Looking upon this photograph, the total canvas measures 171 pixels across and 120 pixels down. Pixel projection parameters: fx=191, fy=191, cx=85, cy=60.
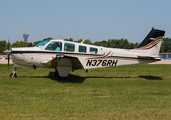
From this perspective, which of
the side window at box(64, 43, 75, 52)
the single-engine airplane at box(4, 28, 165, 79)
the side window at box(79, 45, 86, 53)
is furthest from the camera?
the side window at box(79, 45, 86, 53)

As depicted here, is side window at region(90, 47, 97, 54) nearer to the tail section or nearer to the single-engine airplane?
the single-engine airplane

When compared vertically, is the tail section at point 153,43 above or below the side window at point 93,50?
above

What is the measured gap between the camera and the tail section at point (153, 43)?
12188mm

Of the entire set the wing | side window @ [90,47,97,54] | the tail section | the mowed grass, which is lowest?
the mowed grass

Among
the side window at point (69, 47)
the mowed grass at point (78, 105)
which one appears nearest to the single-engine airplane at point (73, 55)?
the side window at point (69, 47)

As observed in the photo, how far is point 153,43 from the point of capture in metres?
12.3

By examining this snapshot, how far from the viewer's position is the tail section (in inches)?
480

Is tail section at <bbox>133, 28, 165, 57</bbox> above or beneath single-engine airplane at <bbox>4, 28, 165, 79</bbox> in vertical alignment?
above

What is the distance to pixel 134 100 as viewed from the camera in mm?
6871

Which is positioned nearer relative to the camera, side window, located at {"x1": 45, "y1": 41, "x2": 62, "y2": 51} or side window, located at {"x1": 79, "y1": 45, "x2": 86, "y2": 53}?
side window, located at {"x1": 45, "y1": 41, "x2": 62, "y2": 51}

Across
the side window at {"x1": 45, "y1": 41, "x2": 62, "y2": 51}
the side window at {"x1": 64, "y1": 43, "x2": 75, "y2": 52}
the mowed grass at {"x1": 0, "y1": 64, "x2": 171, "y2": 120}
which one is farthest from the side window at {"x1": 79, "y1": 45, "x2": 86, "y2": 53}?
the mowed grass at {"x1": 0, "y1": 64, "x2": 171, "y2": 120}

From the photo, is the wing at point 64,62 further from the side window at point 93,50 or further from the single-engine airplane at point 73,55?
the side window at point 93,50

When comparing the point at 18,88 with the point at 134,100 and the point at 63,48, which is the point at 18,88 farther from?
the point at 134,100

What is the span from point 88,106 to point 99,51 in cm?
603
